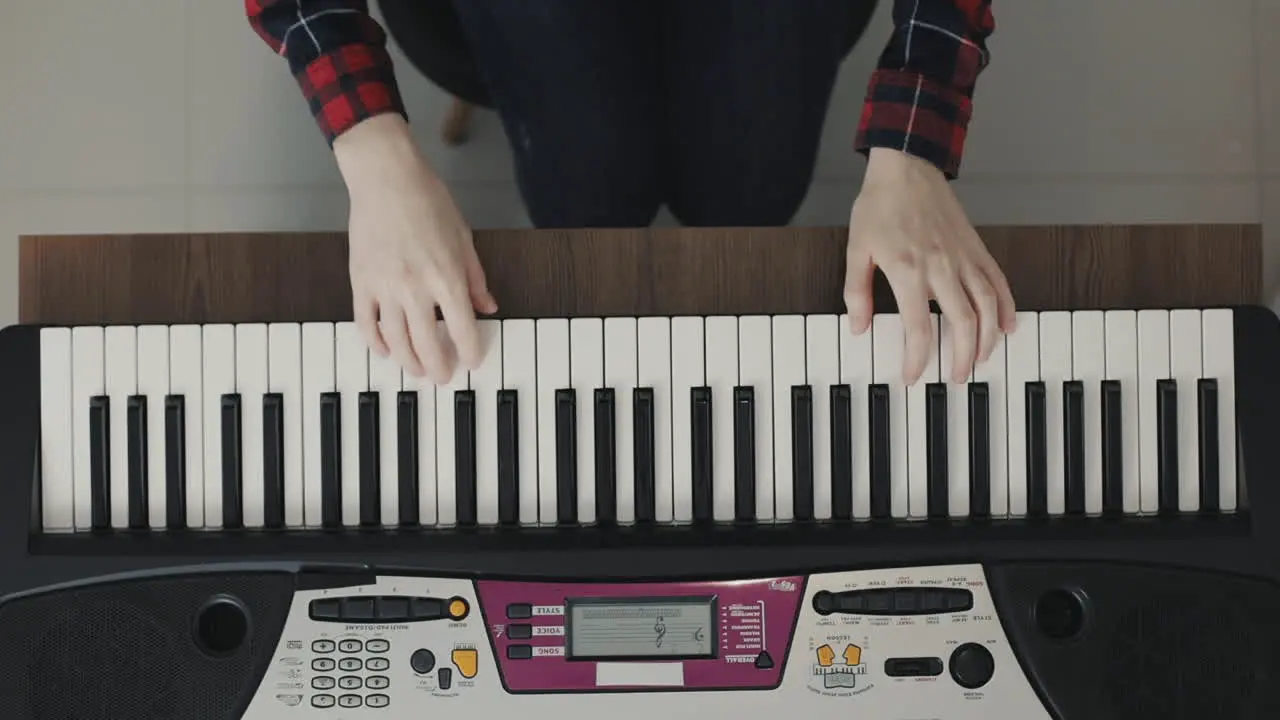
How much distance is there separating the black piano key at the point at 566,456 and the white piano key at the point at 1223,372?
50 centimetres

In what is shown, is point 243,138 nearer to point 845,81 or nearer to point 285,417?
point 285,417

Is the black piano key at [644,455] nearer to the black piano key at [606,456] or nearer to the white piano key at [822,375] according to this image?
the black piano key at [606,456]

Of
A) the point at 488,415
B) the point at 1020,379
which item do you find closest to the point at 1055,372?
the point at 1020,379

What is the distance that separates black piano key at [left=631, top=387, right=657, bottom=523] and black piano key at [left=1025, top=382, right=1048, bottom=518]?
29cm

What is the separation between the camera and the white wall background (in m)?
1.19

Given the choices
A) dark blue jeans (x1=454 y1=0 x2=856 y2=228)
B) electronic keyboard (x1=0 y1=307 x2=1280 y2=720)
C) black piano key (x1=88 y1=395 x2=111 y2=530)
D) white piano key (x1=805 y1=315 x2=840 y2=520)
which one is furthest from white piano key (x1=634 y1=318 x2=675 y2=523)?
black piano key (x1=88 y1=395 x2=111 y2=530)

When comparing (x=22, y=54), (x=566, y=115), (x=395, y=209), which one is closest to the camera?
(x=395, y=209)

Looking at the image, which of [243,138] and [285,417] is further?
[243,138]

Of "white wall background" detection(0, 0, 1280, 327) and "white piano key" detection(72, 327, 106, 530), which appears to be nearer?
"white piano key" detection(72, 327, 106, 530)

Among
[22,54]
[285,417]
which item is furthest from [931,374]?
[22,54]

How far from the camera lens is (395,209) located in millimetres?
805

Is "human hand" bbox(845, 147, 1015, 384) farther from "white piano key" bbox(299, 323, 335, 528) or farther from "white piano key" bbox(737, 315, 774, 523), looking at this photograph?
"white piano key" bbox(299, 323, 335, 528)

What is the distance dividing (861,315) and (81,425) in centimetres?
61

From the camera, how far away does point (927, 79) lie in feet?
2.69
